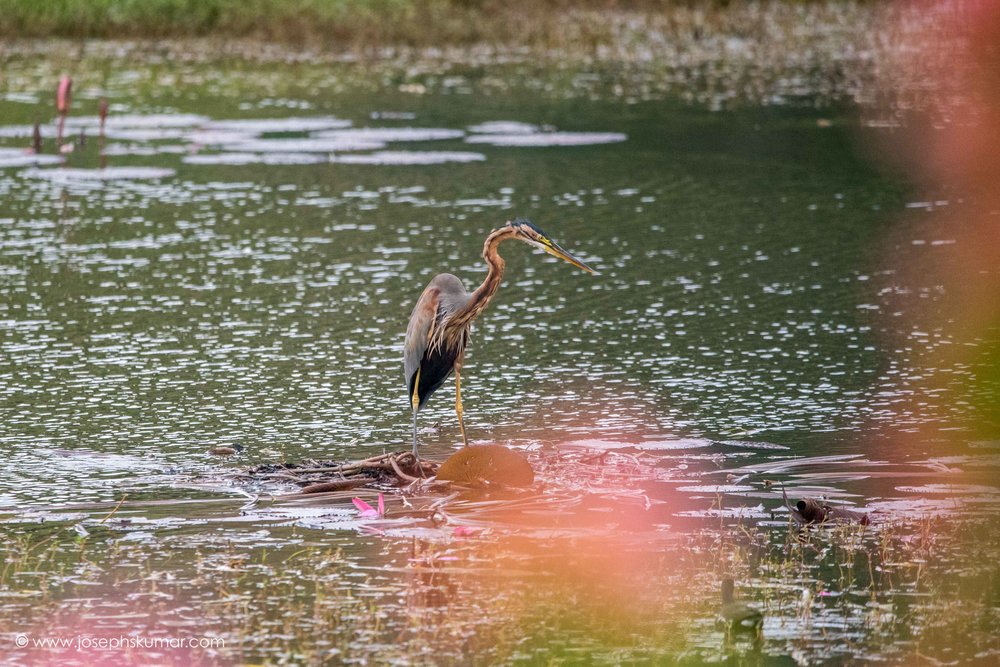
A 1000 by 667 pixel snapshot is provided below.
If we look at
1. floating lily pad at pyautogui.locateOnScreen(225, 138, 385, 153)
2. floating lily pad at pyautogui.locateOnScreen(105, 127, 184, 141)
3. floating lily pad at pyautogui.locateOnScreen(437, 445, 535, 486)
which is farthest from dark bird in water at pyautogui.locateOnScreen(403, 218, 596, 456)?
floating lily pad at pyautogui.locateOnScreen(105, 127, 184, 141)

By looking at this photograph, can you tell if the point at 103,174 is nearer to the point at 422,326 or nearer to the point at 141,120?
the point at 141,120

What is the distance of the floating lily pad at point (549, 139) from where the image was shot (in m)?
16.3

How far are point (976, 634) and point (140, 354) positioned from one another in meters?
5.30

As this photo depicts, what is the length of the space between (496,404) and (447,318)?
51.9 inches

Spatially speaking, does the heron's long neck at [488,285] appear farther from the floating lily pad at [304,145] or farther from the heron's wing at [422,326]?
the floating lily pad at [304,145]

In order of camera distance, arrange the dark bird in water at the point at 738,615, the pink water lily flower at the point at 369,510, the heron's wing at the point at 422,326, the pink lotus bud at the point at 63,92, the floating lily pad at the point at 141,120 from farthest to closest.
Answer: the floating lily pad at the point at 141,120 → the pink lotus bud at the point at 63,92 → the heron's wing at the point at 422,326 → the pink water lily flower at the point at 369,510 → the dark bird in water at the point at 738,615

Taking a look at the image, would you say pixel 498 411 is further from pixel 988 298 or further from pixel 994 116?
pixel 994 116

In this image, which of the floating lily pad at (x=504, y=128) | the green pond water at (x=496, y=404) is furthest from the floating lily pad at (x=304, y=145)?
the floating lily pad at (x=504, y=128)

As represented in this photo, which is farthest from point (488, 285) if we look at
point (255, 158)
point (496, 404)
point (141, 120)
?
point (141, 120)

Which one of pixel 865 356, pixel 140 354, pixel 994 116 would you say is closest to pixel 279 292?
pixel 140 354

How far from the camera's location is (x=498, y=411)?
808cm

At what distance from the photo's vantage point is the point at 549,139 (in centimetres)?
1645

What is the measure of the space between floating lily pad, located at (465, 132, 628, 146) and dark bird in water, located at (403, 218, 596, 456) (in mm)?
9191

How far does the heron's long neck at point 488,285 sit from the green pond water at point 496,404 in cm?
69
